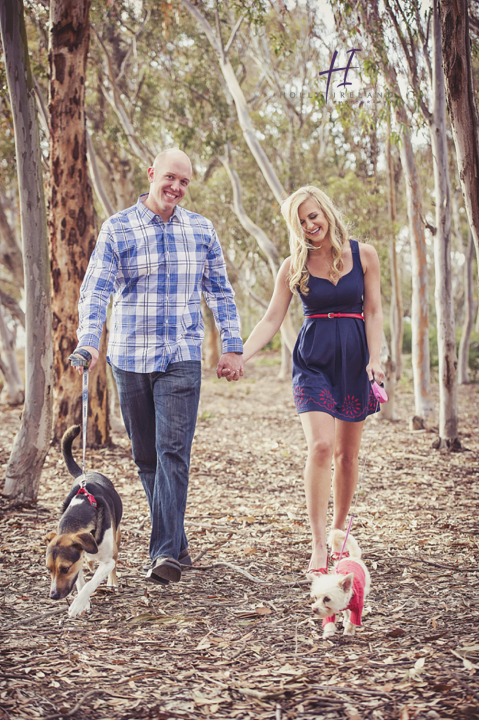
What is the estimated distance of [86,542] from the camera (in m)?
3.33

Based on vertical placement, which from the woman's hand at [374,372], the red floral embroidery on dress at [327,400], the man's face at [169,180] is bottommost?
the red floral embroidery on dress at [327,400]

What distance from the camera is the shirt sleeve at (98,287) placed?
3.84 m

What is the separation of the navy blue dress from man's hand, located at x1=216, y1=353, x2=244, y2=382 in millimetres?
358

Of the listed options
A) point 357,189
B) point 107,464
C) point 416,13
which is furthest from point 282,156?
point 107,464

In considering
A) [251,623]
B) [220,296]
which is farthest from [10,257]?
[251,623]

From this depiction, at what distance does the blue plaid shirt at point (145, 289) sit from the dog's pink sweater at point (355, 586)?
155 centimetres

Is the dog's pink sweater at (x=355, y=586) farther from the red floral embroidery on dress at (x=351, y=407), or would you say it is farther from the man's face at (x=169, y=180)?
the man's face at (x=169, y=180)

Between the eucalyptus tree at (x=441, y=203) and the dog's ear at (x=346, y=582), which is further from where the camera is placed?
the eucalyptus tree at (x=441, y=203)

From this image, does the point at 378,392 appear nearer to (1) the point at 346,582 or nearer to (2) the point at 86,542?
(1) the point at 346,582

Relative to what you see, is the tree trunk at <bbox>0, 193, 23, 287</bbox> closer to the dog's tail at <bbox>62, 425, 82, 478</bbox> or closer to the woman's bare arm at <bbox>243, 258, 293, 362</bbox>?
the dog's tail at <bbox>62, 425, 82, 478</bbox>

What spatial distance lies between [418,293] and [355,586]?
27.2 feet

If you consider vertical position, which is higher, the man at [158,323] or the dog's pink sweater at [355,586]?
the man at [158,323]

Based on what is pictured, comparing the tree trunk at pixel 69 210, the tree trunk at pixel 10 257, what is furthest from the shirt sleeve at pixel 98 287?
the tree trunk at pixel 10 257

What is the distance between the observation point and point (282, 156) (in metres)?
21.6
